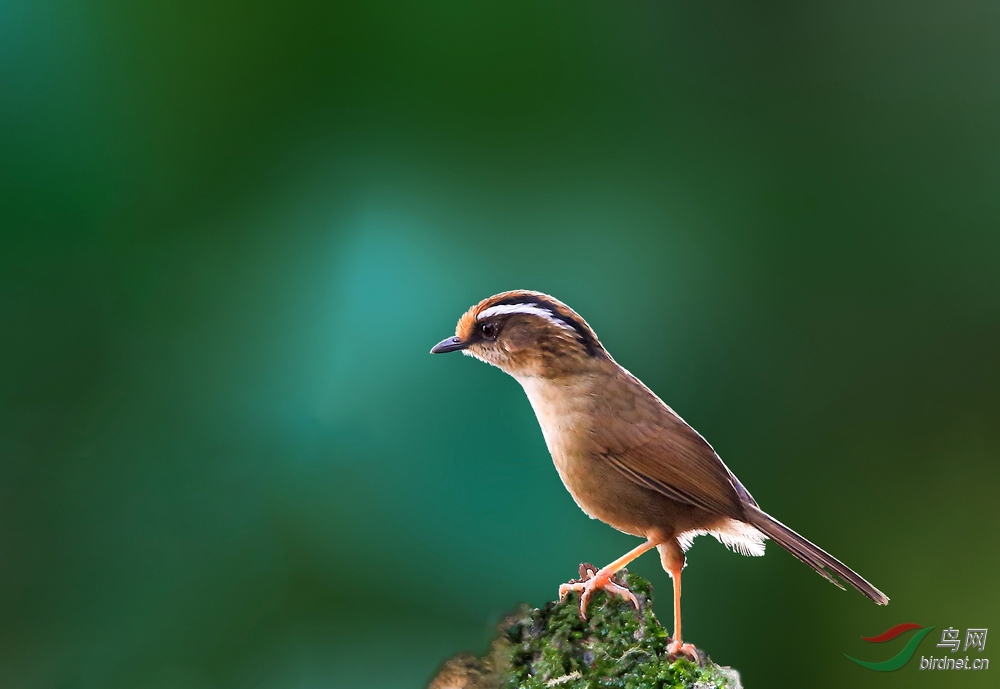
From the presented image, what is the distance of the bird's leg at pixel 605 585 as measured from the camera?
194 centimetres

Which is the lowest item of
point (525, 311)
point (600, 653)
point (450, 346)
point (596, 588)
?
point (600, 653)

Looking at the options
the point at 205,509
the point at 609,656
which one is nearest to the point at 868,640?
the point at 609,656

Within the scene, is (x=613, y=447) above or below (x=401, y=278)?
below

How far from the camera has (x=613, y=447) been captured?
2.00 meters

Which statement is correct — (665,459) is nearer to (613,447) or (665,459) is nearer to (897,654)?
(613,447)

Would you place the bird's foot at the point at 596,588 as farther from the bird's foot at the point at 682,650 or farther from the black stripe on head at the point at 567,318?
the black stripe on head at the point at 567,318

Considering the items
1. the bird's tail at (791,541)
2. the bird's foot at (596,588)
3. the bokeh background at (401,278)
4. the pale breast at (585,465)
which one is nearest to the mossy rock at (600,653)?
the bird's foot at (596,588)

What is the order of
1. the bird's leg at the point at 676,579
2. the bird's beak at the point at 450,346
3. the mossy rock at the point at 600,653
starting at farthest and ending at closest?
the bird's beak at the point at 450,346 → the bird's leg at the point at 676,579 → the mossy rock at the point at 600,653

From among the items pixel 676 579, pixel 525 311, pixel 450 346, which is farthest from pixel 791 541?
pixel 450 346

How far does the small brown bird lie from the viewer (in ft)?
Answer: 6.57

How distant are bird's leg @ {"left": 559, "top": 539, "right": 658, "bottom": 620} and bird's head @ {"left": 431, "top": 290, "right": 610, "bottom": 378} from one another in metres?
0.42

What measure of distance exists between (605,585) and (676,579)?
216mm

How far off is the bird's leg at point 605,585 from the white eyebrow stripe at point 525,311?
515 millimetres

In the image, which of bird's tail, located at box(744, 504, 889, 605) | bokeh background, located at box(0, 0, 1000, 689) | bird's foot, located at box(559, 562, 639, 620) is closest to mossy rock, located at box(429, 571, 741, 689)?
bird's foot, located at box(559, 562, 639, 620)
